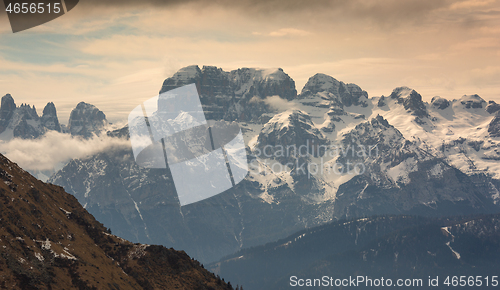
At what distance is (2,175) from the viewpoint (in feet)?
531

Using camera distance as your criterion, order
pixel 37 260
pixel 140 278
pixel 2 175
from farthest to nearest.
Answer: pixel 140 278 → pixel 2 175 → pixel 37 260

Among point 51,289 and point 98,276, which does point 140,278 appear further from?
point 51,289

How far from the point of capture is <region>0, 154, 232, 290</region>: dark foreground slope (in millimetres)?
133500

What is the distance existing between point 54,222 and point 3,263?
3869 centimetres

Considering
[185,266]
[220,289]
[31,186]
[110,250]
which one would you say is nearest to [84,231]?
[110,250]

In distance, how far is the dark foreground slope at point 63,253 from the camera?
133500 mm

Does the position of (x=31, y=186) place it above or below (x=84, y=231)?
above

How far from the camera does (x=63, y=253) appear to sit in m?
151

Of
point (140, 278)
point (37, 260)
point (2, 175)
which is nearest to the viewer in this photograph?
point (37, 260)

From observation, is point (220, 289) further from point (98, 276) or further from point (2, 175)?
point (2, 175)

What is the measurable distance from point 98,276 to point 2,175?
42.3m

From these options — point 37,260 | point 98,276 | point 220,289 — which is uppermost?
point 37,260

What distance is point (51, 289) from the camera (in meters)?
133

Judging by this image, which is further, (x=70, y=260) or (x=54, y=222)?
(x=54, y=222)
